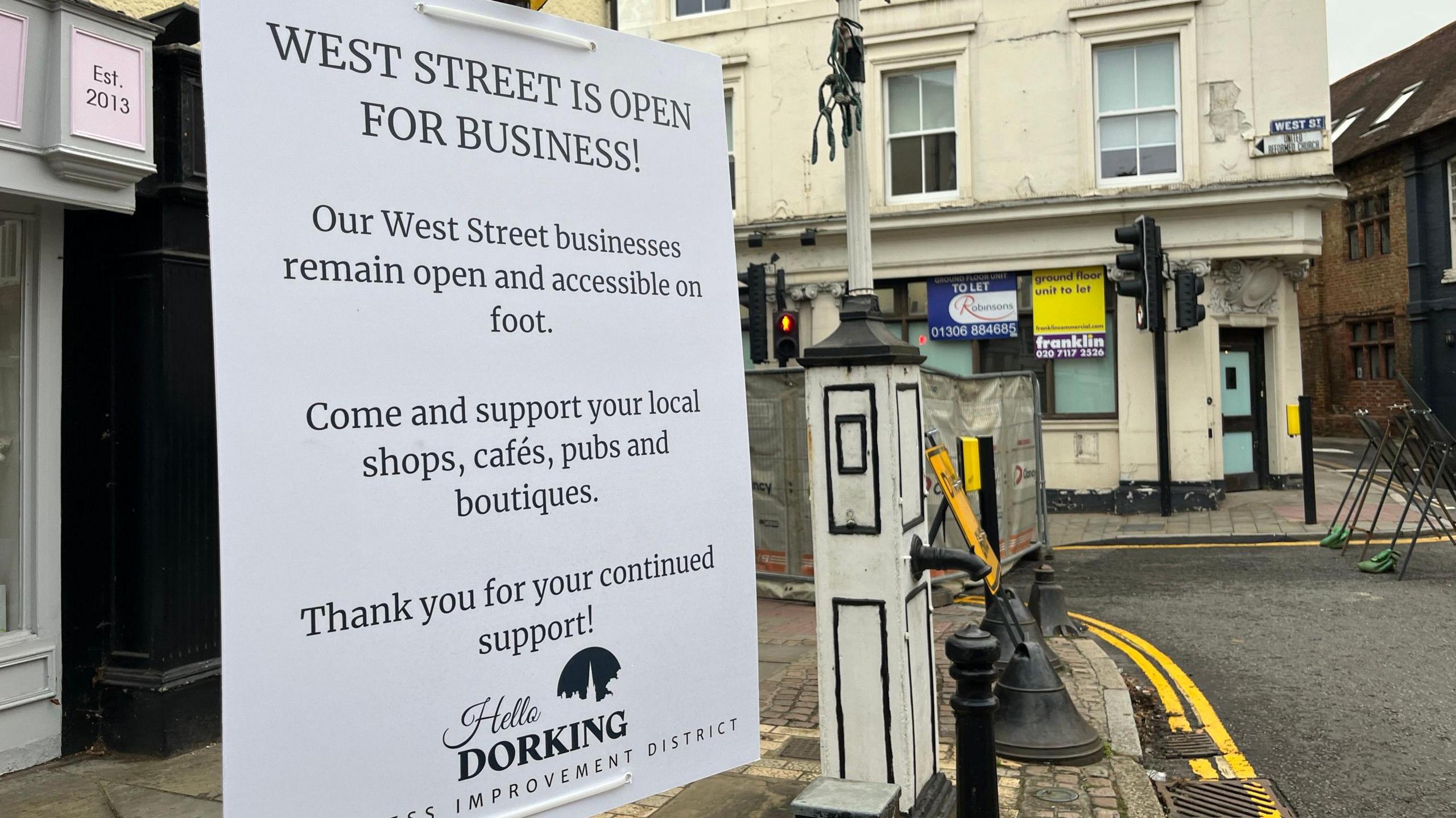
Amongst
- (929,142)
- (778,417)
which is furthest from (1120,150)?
(778,417)

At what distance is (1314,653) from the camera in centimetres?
687

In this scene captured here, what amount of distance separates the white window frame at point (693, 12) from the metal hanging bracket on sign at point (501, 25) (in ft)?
53.8

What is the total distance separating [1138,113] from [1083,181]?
50.2 inches

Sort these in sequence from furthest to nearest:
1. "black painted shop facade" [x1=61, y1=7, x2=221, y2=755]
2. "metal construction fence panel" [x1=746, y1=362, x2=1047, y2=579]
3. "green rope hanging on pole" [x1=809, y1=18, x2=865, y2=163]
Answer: "metal construction fence panel" [x1=746, y1=362, x2=1047, y2=579]
"green rope hanging on pole" [x1=809, y1=18, x2=865, y2=163]
"black painted shop facade" [x1=61, y1=7, x2=221, y2=755]

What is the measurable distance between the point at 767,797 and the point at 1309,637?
5.05 m

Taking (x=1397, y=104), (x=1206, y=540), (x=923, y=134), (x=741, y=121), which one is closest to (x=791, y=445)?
(x=1206, y=540)

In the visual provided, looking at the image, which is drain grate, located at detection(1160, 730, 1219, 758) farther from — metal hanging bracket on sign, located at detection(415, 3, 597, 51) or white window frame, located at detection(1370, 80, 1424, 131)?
white window frame, located at detection(1370, 80, 1424, 131)

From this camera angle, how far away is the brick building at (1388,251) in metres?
24.0

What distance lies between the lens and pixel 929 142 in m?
16.3

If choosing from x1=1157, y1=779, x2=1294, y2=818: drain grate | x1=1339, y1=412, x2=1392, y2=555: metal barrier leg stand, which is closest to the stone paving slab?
x1=1339, y1=412, x2=1392, y2=555: metal barrier leg stand

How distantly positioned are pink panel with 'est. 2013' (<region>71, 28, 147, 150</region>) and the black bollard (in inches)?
164

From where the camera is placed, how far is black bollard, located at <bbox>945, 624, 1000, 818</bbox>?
3.46 meters

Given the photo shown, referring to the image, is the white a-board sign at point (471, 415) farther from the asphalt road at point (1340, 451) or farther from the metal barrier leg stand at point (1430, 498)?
the asphalt road at point (1340, 451)

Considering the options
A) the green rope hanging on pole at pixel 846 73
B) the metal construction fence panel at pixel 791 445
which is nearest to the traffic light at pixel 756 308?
the metal construction fence panel at pixel 791 445
